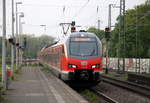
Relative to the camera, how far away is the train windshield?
16312mm

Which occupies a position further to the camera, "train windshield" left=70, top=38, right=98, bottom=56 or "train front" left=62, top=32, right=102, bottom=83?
"train windshield" left=70, top=38, right=98, bottom=56

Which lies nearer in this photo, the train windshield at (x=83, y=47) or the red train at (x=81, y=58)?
the red train at (x=81, y=58)

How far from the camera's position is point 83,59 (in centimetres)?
1588

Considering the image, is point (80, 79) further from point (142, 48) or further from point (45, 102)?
point (142, 48)

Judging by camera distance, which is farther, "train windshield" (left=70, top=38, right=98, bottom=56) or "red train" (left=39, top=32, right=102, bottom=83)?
"train windshield" (left=70, top=38, right=98, bottom=56)

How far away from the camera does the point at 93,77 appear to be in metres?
15.9

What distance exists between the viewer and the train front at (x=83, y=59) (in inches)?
623

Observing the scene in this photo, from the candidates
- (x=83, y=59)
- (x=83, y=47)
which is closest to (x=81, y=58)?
(x=83, y=59)

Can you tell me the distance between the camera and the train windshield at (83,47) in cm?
1631

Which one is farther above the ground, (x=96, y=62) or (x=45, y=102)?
(x=96, y=62)

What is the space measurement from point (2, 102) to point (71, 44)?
6.98 m

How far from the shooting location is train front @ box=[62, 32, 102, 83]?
52.0 ft

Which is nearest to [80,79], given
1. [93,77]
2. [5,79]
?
[93,77]

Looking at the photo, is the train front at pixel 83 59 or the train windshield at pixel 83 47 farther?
the train windshield at pixel 83 47
